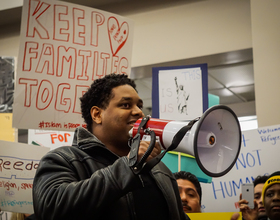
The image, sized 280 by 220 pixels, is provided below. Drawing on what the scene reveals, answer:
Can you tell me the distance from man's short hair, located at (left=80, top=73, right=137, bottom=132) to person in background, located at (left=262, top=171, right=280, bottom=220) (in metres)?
1.07

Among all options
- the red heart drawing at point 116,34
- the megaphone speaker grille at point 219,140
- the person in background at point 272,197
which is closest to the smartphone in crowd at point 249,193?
the person in background at point 272,197

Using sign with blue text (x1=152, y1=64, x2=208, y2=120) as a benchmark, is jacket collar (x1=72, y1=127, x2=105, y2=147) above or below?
below

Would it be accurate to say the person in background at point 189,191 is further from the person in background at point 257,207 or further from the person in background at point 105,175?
the person in background at point 105,175

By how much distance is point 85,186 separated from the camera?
3.17ft

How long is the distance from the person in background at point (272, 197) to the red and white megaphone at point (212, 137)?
1012 millimetres

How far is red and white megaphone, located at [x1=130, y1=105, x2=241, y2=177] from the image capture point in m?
1.08

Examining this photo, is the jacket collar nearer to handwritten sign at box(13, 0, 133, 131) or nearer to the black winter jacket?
the black winter jacket

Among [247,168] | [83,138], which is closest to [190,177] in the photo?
[247,168]

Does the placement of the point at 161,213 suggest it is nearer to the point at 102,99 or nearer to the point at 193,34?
the point at 102,99

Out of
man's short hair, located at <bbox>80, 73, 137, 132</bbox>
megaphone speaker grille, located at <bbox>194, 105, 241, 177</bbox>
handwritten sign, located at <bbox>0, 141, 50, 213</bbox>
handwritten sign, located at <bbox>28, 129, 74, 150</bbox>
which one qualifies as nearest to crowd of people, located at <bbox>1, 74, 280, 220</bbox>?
man's short hair, located at <bbox>80, 73, 137, 132</bbox>

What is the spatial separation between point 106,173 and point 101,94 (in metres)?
0.54

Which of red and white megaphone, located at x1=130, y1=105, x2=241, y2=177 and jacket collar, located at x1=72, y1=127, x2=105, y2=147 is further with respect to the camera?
jacket collar, located at x1=72, y1=127, x2=105, y2=147

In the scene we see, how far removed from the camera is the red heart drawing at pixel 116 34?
2236mm

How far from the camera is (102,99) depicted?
4.74ft
